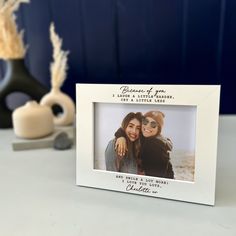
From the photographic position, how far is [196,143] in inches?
17.6

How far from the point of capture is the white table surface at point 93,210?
390 mm

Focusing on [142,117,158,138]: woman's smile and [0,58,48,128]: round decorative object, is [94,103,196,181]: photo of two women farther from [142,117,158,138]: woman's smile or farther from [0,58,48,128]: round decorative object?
[0,58,48,128]: round decorative object

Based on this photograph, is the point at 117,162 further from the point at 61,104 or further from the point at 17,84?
the point at 17,84

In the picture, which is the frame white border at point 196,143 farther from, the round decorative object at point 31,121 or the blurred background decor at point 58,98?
the blurred background decor at point 58,98

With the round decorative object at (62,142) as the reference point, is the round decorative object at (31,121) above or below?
above

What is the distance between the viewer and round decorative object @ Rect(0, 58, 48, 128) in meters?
0.92

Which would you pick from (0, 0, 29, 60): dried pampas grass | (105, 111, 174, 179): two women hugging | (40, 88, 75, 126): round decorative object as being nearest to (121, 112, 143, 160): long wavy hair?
(105, 111, 174, 179): two women hugging

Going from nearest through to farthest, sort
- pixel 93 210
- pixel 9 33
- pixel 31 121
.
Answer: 1. pixel 93 210
2. pixel 31 121
3. pixel 9 33

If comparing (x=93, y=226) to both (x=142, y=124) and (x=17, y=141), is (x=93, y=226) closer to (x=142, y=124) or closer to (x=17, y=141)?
(x=142, y=124)

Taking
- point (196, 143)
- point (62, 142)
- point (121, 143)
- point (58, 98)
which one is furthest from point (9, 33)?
point (196, 143)

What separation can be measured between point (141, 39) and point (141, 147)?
1.85ft

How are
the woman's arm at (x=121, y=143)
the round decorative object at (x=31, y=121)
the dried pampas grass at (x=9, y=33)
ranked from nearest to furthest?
the woman's arm at (x=121, y=143)
the round decorative object at (x=31, y=121)
the dried pampas grass at (x=9, y=33)

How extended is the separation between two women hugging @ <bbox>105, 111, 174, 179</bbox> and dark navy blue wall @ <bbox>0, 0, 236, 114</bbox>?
1.69 feet

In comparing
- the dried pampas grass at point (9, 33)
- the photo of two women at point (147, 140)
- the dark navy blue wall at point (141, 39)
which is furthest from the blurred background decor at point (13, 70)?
the photo of two women at point (147, 140)
